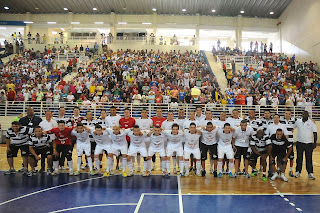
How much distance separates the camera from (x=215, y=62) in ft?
99.9

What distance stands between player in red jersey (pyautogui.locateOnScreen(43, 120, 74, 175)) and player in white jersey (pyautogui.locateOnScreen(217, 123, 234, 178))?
17.4 feet

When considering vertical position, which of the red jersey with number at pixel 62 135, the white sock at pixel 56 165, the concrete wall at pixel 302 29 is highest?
the concrete wall at pixel 302 29

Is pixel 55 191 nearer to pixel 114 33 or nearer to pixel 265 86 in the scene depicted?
pixel 265 86

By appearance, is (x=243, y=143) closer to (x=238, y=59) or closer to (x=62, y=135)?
(x=62, y=135)

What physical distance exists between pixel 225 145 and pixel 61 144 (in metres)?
5.92

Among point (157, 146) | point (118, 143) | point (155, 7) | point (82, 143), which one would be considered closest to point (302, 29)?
point (155, 7)

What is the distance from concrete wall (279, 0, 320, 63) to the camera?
29.1 metres

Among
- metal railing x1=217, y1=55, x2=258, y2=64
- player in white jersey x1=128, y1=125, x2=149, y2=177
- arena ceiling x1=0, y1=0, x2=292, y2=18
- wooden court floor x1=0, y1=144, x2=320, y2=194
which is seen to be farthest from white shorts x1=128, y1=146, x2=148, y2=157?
arena ceiling x1=0, y1=0, x2=292, y2=18

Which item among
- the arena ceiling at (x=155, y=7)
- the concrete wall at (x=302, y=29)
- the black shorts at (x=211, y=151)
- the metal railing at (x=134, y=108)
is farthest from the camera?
the arena ceiling at (x=155, y=7)

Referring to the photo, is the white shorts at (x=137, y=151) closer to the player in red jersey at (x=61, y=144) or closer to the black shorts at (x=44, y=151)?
the player in red jersey at (x=61, y=144)

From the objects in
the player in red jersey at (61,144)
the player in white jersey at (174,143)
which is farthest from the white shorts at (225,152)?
the player in red jersey at (61,144)

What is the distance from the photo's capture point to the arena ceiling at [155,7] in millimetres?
34719

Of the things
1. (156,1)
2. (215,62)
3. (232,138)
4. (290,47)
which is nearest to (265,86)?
(215,62)

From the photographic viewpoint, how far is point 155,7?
3616 centimetres
